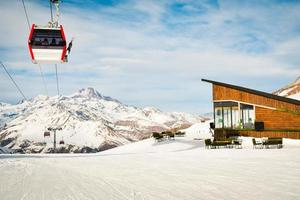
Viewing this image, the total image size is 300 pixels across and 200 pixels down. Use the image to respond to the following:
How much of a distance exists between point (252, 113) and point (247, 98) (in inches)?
64.7

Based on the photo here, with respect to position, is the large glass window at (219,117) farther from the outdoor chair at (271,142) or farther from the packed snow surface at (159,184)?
the packed snow surface at (159,184)

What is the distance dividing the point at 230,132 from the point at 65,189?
28.8 meters

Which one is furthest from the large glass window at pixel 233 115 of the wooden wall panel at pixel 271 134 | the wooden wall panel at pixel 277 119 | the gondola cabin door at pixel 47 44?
the gondola cabin door at pixel 47 44

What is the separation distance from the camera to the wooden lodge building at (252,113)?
1319 inches

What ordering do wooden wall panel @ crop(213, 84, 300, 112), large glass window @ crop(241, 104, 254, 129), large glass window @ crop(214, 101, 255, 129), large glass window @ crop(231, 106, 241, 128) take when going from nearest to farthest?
1. wooden wall panel @ crop(213, 84, 300, 112)
2. large glass window @ crop(241, 104, 254, 129)
3. large glass window @ crop(214, 101, 255, 129)
4. large glass window @ crop(231, 106, 241, 128)

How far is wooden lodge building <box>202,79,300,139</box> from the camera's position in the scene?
110 ft

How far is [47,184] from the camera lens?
10.7m

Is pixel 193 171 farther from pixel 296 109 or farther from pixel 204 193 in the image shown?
pixel 296 109

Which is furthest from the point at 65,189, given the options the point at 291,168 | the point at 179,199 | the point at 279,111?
the point at 279,111

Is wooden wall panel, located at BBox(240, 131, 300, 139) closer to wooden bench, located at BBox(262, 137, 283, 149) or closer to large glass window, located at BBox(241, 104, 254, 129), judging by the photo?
large glass window, located at BBox(241, 104, 254, 129)

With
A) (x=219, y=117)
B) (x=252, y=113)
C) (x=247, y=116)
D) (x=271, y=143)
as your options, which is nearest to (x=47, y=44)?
(x=271, y=143)

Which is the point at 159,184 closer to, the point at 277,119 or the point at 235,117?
the point at 277,119

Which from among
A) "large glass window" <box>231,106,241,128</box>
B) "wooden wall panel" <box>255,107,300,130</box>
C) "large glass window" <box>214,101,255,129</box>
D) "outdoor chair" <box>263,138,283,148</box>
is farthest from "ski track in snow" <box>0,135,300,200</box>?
"large glass window" <box>231,106,241,128</box>

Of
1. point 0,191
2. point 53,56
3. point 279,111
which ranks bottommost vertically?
point 0,191
